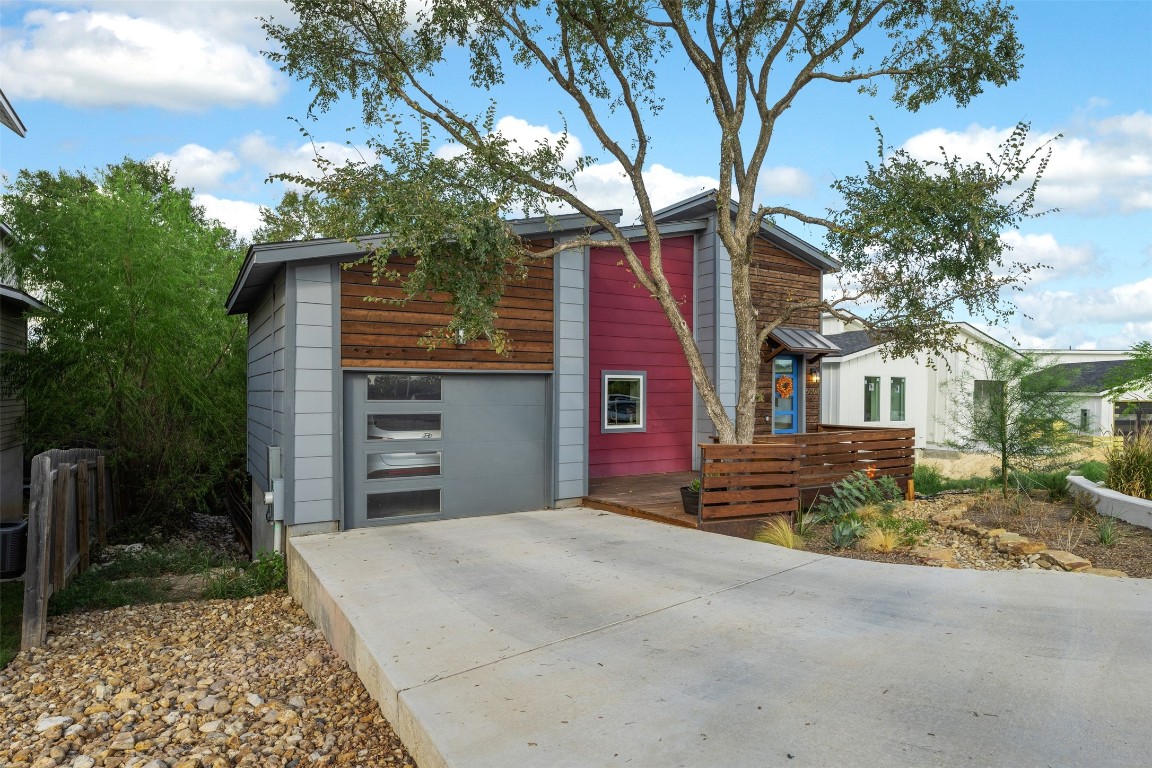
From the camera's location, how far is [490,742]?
3.01m

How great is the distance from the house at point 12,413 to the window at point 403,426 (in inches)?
256

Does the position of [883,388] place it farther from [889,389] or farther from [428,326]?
[428,326]

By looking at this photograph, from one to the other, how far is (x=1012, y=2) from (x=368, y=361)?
8.66 meters

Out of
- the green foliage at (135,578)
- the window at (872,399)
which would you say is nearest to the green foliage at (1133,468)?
the window at (872,399)

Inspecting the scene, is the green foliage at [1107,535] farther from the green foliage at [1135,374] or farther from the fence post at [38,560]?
the fence post at [38,560]

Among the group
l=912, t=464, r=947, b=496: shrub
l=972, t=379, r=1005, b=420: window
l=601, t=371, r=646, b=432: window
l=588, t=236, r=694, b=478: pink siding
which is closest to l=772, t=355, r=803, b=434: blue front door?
l=588, t=236, r=694, b=478: pink siding

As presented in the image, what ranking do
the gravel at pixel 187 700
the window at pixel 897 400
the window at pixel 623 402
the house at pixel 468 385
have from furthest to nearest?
the window at pixel 897 400 < the window at pixel 623 402 < the house at pixel 468 385 < the gravel at pixel 187 700

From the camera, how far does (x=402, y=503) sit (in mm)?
8188

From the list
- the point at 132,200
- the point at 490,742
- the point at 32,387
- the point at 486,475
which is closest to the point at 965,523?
the point at 486,475

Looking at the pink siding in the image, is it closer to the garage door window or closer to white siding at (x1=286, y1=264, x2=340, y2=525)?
the garage door window

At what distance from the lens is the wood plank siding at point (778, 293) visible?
42.1 feet

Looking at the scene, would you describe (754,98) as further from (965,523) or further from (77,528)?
(77,528)

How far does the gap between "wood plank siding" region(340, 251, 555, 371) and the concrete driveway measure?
2314 millimetres

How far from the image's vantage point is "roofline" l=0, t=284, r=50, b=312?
396 inches
